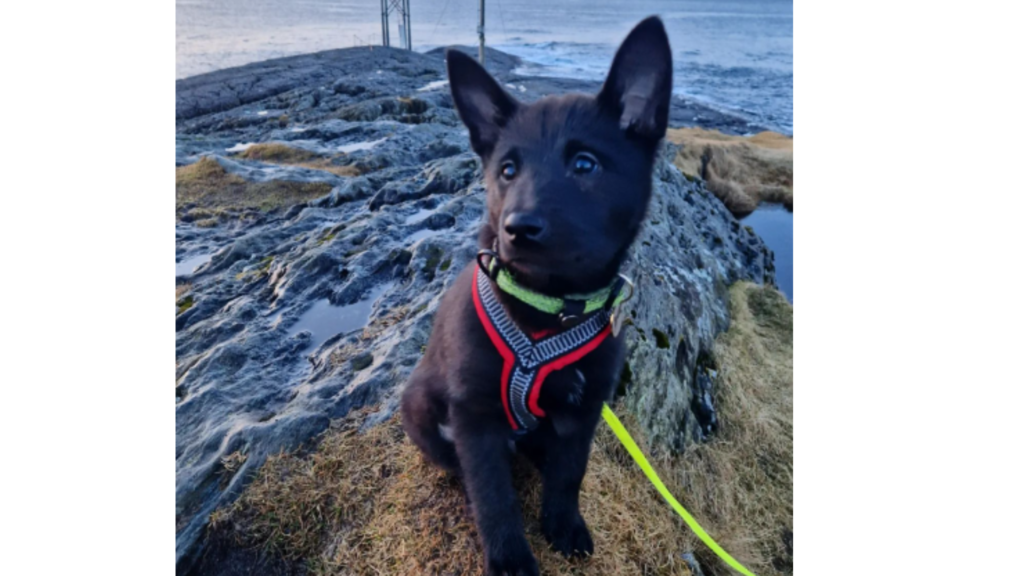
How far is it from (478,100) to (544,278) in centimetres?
58

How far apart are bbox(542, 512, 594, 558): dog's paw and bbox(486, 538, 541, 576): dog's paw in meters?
0.18

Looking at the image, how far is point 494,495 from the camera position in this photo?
5.20 ft

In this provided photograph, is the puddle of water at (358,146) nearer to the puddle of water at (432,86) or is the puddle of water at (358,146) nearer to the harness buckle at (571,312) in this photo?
the puddle of water at (432,86)

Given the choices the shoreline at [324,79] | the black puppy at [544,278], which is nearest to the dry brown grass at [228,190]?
the shoreline at [324,79]

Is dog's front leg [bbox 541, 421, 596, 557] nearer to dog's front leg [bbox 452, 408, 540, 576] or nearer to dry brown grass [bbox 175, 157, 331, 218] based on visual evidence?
dog's front leg [bbox 452, 408, 540, 576]

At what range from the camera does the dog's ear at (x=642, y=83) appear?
144cm

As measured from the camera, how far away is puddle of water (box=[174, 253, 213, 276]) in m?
2.90

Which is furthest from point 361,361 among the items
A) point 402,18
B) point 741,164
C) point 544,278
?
point 741,164

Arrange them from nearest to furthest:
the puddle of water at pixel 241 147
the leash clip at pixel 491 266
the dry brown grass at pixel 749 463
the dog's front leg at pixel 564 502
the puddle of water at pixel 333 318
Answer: the leash clip at pixel 491 266 < the dog's front leg at pixel 564 502 < the dry brown grass at pixel 749 463 < the puddle of water at pixel 333 318 < the puddle of water at pixel 241 147

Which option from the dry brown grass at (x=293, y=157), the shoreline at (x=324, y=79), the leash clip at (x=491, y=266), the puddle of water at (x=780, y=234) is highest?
the shoreline at (x=324, y=79)

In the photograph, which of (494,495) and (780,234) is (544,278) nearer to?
(494,495)

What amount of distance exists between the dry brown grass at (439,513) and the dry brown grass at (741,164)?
2.02 meters
